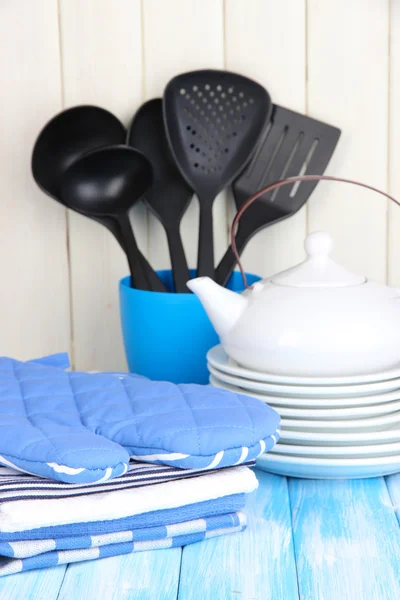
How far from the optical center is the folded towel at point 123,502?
60 centimetres

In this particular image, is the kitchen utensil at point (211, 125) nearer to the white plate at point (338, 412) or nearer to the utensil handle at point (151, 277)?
the utensil handle at point (151, 277)

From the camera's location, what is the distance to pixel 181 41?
3.47 feet

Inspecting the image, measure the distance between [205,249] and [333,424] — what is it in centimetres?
32

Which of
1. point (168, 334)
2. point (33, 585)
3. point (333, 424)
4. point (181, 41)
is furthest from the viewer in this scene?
point (181, 41)

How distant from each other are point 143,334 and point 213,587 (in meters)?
0.41

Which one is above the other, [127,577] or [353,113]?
[353,113]

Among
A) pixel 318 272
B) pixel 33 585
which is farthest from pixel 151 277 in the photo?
pixel 33 585

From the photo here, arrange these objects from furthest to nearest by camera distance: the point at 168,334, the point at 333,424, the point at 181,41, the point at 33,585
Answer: the point at 181,41 < the point at 168,334 < the point at 333,424 < the point at 33,585

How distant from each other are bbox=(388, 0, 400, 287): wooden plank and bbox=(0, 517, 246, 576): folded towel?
50 centimetres

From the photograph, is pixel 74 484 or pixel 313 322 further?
pixel 313 322

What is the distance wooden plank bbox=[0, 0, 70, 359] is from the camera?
1.06 m

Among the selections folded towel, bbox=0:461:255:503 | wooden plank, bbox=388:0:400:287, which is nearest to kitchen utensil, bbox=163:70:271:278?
wooden plank, bbox=388:0:400:287

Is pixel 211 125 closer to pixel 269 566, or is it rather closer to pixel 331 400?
pixel 331 400

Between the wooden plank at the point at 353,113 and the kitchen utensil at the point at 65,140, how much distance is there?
27 cm
